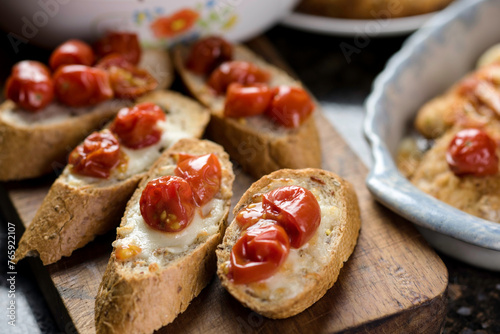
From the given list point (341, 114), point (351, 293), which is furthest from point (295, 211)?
point (341, 114)

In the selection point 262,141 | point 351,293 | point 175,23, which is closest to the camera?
point 351,293

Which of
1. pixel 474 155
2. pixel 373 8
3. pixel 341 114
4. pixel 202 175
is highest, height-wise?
pixel 202 175

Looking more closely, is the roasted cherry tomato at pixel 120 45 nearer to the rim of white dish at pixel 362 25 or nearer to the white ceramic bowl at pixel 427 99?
the rim of white dish at pixel 362 25

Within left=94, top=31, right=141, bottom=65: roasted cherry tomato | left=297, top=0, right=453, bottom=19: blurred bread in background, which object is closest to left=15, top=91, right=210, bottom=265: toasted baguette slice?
left=94, top=31, right=141, bottom=65: roasted cherry tomato

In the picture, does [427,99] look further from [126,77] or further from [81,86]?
[81,86]

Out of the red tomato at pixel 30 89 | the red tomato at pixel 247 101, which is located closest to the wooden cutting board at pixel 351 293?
the red tomato at pixel 30 89

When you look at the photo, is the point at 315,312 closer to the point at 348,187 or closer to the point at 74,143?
the point at 348,187

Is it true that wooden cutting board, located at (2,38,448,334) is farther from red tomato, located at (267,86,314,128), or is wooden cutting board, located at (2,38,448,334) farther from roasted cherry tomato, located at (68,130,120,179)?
red tomato, located at (267,86,314,128)

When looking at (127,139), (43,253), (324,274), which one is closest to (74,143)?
(127,139)
